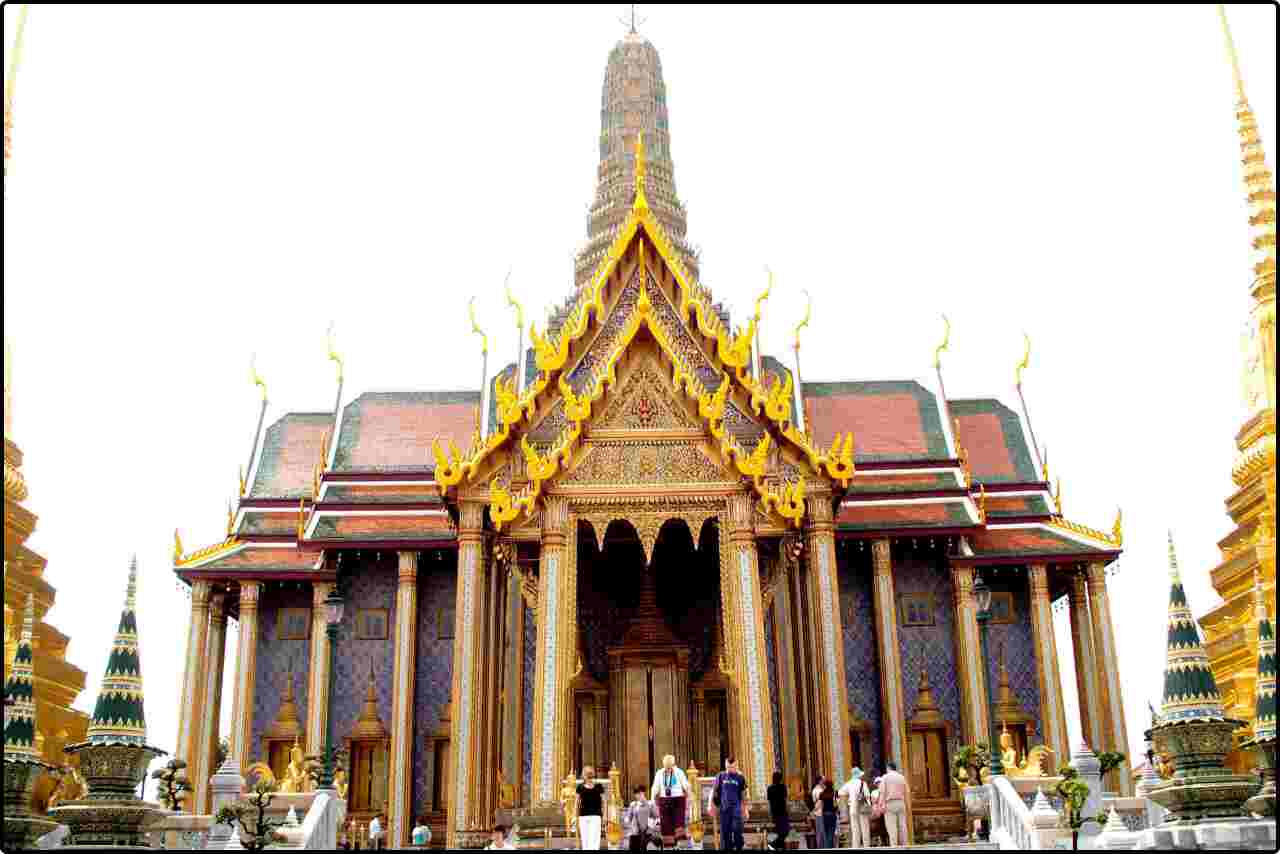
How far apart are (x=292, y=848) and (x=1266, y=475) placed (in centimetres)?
1320

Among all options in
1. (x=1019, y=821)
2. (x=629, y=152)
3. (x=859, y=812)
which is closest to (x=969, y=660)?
(x=859, y=812)

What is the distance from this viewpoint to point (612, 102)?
108ft

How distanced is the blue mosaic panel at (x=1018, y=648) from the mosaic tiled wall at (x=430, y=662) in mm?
8521

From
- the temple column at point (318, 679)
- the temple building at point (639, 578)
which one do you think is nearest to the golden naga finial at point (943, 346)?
the temple building at point (639, 578)

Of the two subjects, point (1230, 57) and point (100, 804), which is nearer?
point (100, 804)

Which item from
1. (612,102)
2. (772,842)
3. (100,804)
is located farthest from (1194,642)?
(612,102)

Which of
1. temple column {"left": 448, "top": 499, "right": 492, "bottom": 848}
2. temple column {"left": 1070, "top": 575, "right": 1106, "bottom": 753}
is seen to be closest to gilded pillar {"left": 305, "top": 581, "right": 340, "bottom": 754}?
temple column {"left": 448, "top": 499, "right": 492, "bottom": 848}

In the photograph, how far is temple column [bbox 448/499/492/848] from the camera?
17.0 meters

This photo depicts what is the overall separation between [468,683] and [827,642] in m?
4.64

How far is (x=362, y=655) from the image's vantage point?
21.9 meters

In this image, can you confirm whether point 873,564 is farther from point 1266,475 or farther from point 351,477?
point 351,477

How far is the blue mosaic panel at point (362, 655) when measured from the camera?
21516mm

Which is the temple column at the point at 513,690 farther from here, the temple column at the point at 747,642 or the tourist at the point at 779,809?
the tourist at the point at 779,809

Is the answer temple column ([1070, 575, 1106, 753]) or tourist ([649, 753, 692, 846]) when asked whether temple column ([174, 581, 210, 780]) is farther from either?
temple column ([1070, 575, 1106, 753])
